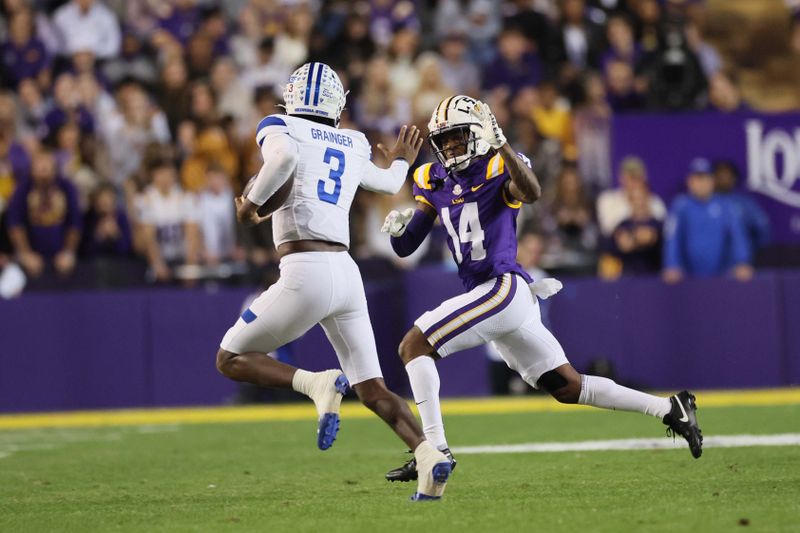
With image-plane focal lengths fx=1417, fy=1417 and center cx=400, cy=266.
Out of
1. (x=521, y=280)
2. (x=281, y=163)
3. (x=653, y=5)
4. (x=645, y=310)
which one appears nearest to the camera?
(x=281, y=163)

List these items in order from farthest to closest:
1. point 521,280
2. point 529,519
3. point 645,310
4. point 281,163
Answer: point 645,310, point 521,280, point 281,163, point 529,519

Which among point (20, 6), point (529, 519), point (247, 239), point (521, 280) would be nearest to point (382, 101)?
point (247, 239)

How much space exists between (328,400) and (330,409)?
0.04 metres

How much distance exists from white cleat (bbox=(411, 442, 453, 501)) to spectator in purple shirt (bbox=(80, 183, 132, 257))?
23.5 ft

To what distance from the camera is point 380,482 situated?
723 cm

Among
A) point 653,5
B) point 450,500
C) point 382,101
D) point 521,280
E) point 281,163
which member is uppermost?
point 653,5

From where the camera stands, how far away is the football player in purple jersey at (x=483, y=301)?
6617 millimetres

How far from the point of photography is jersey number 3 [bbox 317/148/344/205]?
252 inches

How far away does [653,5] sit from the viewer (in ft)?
48.8

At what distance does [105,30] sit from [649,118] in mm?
6018

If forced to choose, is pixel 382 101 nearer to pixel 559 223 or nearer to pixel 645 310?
pixel 559 223

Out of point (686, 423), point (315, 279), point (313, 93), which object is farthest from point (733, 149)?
point (315, 279)

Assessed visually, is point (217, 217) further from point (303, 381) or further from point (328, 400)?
point (328, 400)

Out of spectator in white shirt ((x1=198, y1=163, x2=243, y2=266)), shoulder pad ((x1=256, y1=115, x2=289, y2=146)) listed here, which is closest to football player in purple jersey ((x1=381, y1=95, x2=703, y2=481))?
shoulder pad ((x1=256, y1=115, x2=289, y2=146))
